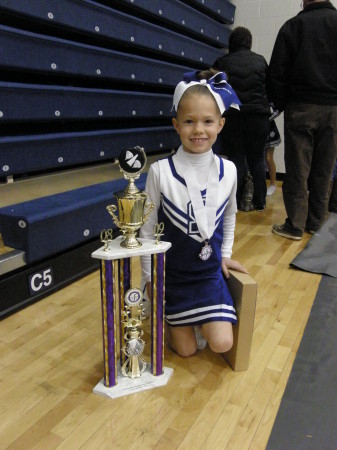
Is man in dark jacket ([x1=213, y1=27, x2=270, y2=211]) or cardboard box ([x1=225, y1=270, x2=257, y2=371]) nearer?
cardboard box ([x1=225, y1=270, x2=257, y2=371])

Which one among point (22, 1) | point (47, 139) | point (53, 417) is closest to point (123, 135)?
point (47, 139)

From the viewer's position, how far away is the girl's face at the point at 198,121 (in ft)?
3.94

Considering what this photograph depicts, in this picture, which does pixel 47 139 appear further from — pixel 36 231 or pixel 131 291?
pixel 131 291

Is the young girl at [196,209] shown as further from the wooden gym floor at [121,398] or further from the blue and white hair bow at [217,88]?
the wooden gym floor at [121,398]

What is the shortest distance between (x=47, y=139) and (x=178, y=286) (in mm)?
1309

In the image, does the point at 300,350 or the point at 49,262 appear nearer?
the point at 300,350

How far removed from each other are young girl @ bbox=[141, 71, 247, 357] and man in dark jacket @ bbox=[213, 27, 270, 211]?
177 centimetres

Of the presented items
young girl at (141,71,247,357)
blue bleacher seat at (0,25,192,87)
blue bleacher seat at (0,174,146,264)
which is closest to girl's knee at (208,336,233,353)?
young girl at (141,71,247,357)

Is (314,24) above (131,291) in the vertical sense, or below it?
above

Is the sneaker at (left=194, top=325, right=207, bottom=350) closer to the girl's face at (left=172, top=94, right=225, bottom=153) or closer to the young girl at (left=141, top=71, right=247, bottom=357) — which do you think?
the young girl at (left=141, top=71, right=247, bottom=357)

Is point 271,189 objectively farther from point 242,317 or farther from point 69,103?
point 242,317

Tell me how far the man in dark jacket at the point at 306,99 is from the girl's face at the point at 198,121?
1400 millimetres

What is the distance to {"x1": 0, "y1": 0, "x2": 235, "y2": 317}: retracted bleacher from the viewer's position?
1707 mm

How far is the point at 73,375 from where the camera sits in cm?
126
